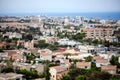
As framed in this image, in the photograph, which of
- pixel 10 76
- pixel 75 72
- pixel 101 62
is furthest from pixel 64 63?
pixel 10 76

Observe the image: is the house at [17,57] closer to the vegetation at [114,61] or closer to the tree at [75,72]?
the tree at [75,72]

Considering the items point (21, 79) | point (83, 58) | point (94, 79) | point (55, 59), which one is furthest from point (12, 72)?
point (83, 58)

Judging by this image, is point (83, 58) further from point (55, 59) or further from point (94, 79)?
point (94, 79)

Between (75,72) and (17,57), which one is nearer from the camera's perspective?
(75,72)

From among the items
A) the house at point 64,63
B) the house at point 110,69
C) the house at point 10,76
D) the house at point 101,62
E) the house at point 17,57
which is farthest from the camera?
the house at point 17,57

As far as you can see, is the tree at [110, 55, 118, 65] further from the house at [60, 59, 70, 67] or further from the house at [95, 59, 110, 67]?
the house at [60, 59, 70, 67]

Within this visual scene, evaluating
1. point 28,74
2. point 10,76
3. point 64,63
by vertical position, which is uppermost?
point 10,76

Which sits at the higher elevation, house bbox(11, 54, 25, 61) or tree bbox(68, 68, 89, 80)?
tree bbox(68, 68, 89, 80)

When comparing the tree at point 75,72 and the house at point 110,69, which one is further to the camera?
the house at point 110,69

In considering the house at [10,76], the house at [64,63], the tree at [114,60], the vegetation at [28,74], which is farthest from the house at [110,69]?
the house at [10,76]

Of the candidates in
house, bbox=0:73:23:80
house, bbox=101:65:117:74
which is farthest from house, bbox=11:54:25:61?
house, bbox=101:65:117:74

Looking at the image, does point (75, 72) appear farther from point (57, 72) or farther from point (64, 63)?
point (64, 63)

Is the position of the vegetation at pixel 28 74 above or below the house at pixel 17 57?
above
